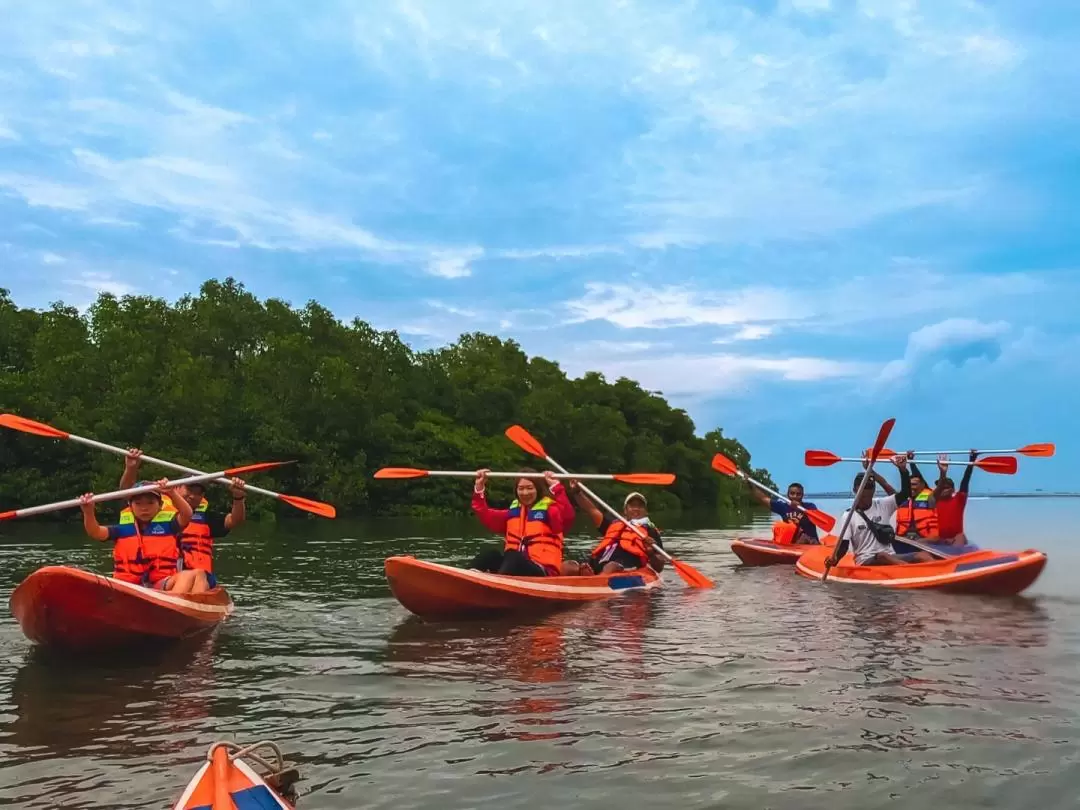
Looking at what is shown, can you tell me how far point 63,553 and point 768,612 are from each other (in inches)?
524

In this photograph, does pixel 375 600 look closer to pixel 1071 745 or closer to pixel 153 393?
pixel 1071 745

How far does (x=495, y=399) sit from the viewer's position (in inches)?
2058

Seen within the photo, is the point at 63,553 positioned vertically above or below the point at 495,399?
below

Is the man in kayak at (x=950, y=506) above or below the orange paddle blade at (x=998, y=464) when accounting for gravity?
below

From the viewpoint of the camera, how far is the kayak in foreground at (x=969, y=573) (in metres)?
11.9

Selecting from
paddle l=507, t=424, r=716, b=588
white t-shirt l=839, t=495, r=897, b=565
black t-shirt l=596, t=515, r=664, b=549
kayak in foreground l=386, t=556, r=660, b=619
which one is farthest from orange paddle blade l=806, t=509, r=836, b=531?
kayak in foreground l=386, t=556, r=660, b=619

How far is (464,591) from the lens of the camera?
990 cm

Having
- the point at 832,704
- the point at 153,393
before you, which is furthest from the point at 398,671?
the point at 153,393

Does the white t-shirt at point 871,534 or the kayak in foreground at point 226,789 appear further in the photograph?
the white t-shirt at point 871,534

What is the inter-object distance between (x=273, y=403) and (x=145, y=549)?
3170 centimetres

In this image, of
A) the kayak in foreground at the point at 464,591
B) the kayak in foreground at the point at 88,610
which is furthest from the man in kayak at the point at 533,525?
the kayak in foreground at the point at 88,610

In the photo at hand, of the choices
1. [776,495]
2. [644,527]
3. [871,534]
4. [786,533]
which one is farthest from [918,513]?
[644,527]

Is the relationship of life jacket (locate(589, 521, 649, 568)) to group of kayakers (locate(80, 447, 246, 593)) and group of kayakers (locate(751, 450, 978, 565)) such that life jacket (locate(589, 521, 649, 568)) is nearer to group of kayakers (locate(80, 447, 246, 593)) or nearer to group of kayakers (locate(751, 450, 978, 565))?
group of kayakers (locate(751, 450, 978, 565))

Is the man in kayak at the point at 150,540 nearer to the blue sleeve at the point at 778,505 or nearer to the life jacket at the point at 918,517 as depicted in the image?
the life jacket at the point at 918,517
